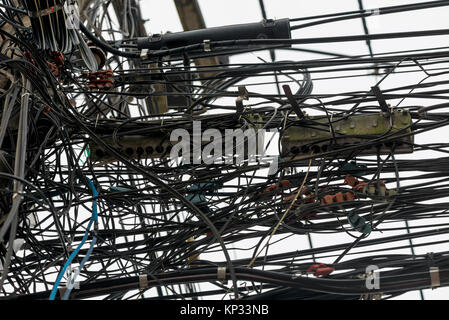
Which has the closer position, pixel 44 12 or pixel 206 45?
pixel 44 12

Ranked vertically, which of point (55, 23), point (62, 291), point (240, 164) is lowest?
point (62, 291)

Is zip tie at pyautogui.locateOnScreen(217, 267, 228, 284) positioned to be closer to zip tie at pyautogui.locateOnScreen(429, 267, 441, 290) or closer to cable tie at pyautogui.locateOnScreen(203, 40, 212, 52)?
zip tie at pyautogui.locateOnScreen(429, 267, 441, 290)

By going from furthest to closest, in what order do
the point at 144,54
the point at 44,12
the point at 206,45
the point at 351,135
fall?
the point at 144,54 → the point at 206,45 → the point at 351,135 → the point at 44,12

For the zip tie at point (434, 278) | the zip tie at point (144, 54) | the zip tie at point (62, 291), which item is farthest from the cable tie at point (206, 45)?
the zip tie at point (434, 278)

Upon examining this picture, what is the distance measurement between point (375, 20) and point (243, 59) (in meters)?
1.49

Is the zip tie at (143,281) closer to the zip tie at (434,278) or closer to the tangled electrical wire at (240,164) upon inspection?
the tangled electrical wire at (240,164)

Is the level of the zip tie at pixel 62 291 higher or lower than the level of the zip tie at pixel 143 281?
lower

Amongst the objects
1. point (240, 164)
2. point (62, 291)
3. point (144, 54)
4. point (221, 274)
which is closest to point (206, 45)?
point (144, 54)

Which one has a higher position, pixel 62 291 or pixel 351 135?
pixel 351 135

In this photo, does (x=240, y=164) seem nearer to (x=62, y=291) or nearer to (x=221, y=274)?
(x=221, y=274)

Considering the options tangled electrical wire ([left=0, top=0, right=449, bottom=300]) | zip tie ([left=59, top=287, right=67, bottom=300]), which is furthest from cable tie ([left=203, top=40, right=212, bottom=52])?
zip tie ([left=59, top=287, right=67, bottom=300])

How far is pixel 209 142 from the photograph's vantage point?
4.27 metres
